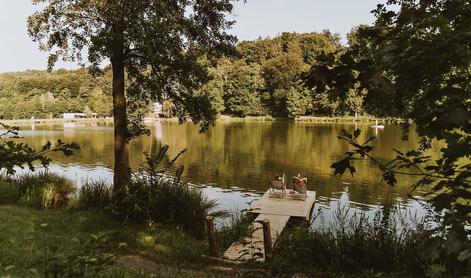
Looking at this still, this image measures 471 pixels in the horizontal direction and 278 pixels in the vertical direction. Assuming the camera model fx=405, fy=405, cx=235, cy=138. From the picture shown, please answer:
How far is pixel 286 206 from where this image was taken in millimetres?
14875

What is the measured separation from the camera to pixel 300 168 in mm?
26297

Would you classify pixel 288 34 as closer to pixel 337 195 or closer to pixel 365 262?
pixel 337 195

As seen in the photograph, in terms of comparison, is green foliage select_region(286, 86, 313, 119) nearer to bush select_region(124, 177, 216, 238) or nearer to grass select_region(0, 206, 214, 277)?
bush select_region(124, 177, 216, 238)

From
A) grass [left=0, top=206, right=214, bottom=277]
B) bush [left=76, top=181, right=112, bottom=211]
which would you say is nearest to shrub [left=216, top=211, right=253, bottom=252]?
grass [left=0, top=206, right=214, bottom=277]

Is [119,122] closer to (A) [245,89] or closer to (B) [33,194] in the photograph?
(B) [33,194]

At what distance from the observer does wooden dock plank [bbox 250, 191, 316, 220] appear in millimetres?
13986

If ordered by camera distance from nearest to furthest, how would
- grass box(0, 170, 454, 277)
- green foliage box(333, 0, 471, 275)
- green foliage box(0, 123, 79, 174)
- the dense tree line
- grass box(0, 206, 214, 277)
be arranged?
green foliage box(333, 0, 471, 275)
green foliage box(0, 123, 79, 174)
grass box(0, 170, 454, 277)
grass box(0, 206, 214, 277)
the dense tree line

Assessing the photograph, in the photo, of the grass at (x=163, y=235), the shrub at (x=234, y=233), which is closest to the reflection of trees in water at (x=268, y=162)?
the shrub at (x=234, y=233)

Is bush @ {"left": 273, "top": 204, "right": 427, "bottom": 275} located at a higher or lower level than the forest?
lower

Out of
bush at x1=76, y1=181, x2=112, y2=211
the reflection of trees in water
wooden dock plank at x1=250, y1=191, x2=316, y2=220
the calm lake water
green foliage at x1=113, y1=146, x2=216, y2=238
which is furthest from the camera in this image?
the reflection of trees in water

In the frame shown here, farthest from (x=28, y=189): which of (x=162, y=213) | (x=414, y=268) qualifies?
(x=414, y=268)

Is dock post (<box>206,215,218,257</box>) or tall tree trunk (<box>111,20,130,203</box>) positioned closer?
dock post (<box>206,215,218,257</box>)

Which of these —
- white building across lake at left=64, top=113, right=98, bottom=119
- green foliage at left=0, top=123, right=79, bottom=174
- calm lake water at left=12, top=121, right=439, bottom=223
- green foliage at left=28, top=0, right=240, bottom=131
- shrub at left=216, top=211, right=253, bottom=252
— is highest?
green foliage at left=28, top=0, right=240, bottom=131

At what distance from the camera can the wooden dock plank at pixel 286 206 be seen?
45.9 feet
